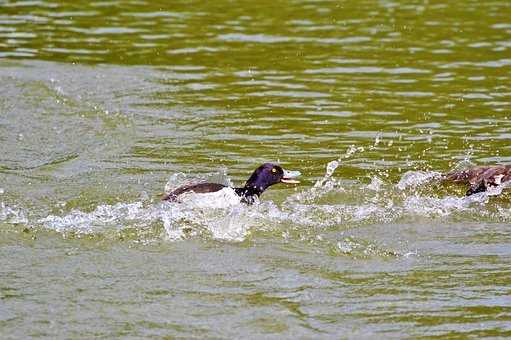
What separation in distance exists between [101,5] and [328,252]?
1254 cm

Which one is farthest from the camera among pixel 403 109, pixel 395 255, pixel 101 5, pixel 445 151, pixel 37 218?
pixel 101 5

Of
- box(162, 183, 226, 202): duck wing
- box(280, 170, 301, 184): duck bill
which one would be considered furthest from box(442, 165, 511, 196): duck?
box(162, 183, 226, 202): duck wing

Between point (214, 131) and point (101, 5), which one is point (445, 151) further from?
point (101, 5)

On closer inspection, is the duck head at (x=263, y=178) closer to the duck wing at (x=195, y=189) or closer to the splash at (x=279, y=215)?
the splash at (x=279, y=215)

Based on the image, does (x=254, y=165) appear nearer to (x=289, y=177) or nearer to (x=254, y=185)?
(x=289, y=177)

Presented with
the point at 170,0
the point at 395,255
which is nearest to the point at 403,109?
the point at 395,255

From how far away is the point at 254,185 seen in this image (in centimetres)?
1019

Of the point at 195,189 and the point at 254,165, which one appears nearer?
the point at 195,189

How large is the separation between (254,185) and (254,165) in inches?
53.7

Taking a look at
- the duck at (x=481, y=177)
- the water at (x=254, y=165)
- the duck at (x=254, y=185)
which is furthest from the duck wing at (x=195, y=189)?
the duck at (x=481, y=177)

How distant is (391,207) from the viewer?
1016cm

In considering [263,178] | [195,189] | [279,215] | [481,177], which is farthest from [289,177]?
[481,177]

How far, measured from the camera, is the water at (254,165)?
7.77 metres

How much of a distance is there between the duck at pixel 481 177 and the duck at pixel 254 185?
4.84ft
